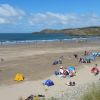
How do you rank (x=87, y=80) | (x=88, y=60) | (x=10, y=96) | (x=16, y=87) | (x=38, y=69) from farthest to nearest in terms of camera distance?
1. (x=88, y=60)
2. (x=38, y=69)
3. (x=87, y=80)
4. (x=16, y=87)
5. (x=10, y=96)

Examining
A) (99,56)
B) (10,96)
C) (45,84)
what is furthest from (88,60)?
(10,96)

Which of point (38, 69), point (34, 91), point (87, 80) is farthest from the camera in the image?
point (38, 69)

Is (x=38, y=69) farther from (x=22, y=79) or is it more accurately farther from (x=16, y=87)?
(x=16, y=87)

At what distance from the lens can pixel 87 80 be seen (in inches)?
834

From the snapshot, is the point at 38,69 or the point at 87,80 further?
the point at 38,69

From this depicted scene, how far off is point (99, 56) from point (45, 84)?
17858 millimetres

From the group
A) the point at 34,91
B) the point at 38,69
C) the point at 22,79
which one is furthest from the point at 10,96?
the point at 38,69

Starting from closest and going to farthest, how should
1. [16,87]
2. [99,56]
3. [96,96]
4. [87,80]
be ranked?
1. [96,96]
2. [16,87]
3. [87,80]
4. [99,56]

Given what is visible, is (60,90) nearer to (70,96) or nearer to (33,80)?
(70,96)

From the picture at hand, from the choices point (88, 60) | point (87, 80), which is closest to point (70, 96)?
point (87, 80)

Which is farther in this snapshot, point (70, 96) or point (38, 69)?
point (38, 69)

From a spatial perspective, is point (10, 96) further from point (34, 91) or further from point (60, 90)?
point (60, 90)

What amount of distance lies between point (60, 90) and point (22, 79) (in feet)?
13.4

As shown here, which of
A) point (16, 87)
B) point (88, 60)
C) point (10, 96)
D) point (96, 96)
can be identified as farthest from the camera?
point (88, 60)
